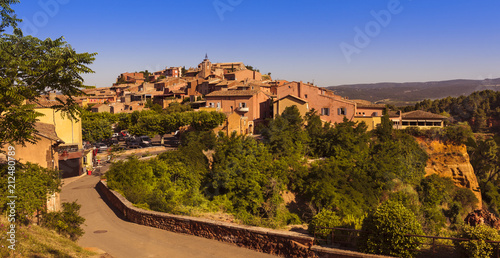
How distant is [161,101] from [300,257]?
58.6m

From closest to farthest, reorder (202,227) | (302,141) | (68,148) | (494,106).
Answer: (202,227) → (68,148) → (302,141) → (494,106)

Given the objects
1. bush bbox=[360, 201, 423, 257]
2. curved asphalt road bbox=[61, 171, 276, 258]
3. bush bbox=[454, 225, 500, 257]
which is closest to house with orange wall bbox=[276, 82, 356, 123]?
curved asphalt road bbox=[61, 171, 276, 258]

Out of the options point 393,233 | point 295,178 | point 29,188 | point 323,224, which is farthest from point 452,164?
point 29,188

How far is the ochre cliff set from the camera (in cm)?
3528

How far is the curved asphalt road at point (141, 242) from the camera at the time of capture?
985cm

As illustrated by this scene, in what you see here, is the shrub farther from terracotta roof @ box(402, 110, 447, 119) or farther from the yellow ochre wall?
terracotta roof @ box(402, 110, 447, 119)

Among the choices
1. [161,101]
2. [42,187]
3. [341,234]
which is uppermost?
[161,101]

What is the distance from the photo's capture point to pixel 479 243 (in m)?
7.38

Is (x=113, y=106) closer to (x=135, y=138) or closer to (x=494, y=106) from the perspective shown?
(x=135, y=138)

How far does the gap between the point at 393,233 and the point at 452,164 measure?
3277 cm

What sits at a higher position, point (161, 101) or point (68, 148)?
point (161, 101)

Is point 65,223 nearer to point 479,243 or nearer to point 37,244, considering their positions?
point 37,244

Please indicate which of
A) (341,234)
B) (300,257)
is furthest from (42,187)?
(341,234)

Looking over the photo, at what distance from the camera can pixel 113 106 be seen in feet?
194
